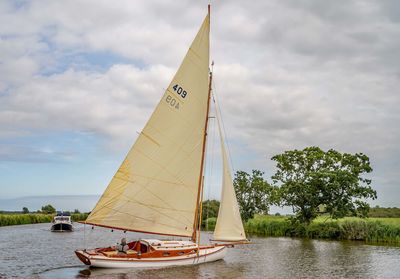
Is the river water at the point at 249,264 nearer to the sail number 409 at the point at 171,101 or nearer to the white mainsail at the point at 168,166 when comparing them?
the white mainsail at the point at 168,166

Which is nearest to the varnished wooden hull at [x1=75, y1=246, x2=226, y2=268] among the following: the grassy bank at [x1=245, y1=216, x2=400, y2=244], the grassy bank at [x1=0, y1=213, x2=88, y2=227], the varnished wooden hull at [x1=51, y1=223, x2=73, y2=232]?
the grassy bank at [x1=245, y1=216, x2=400, y2=244]

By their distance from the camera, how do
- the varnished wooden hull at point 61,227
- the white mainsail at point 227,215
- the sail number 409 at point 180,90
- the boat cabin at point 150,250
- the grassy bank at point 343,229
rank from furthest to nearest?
A: 1. the varnished wooden hull at point 61,227
2. the grassy bank at point 343,229
3. the white mainsail at point 227,215
4. the sail number 409 at point 180,90
5. the boat cabin at point 150,250

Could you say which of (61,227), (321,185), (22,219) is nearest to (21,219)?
(22,219)

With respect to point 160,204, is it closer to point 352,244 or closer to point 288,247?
point 288,247

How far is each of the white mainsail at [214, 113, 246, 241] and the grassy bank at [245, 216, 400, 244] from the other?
28588 millimetres

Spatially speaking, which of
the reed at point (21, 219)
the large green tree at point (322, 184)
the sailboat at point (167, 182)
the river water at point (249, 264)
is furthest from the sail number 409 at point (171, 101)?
the reed at point (21, 219)

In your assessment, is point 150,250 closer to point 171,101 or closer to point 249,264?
point 249,264

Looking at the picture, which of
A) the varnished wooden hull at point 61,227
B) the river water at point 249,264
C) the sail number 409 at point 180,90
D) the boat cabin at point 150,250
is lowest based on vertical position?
the river water at point 249,264

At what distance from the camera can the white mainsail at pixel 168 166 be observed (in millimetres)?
31078

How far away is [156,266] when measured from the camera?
31578 mm

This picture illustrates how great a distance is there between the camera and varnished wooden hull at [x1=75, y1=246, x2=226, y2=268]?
29750mm

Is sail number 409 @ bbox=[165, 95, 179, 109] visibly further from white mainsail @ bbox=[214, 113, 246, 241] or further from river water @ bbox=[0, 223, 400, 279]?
river water @ bbox=[0, 223, 400, 279]

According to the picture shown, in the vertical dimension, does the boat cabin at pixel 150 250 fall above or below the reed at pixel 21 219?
below

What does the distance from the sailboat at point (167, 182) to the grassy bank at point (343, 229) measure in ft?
98.1
